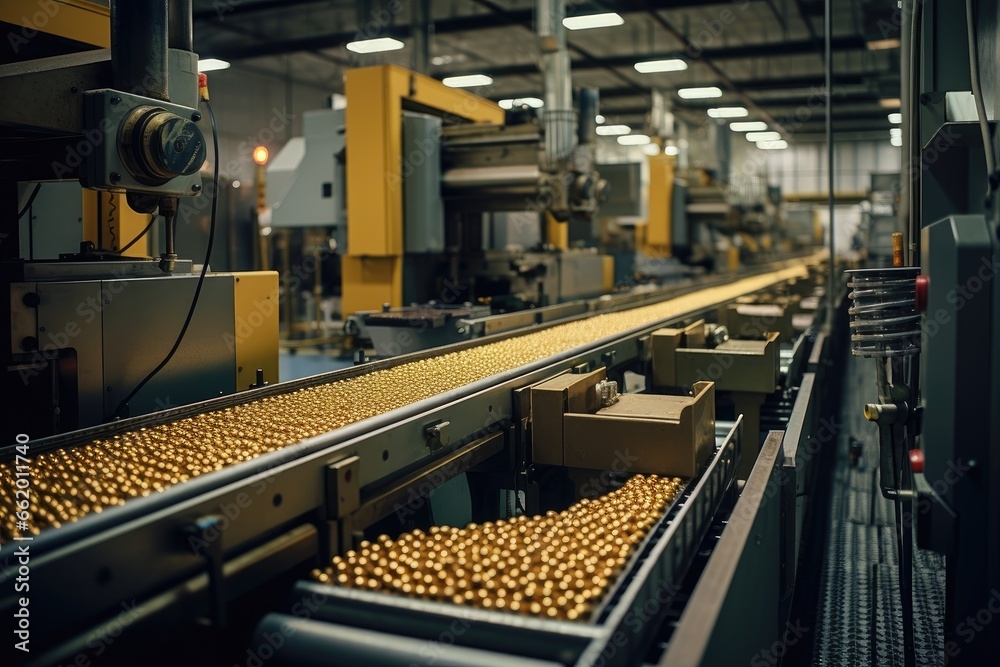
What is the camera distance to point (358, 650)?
3.43 ft

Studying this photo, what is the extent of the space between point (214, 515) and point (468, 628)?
374 mm

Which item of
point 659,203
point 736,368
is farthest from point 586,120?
point 659,203

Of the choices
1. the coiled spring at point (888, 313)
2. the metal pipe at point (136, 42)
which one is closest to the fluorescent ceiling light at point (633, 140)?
the coiled spring at point (888, 313)

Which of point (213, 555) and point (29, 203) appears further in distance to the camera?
point (29, 203)

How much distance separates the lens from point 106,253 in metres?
2.12

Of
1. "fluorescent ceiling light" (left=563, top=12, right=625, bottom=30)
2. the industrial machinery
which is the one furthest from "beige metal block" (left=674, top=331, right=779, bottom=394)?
"fluorescent ceiling light" (left=563, top=12, right=625, bottom=30)

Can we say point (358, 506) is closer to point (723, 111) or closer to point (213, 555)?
point (213, 555)

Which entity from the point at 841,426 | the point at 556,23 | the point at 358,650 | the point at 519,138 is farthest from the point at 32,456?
the point at 841,426

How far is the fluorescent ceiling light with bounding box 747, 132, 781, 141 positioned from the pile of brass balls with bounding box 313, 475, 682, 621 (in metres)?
16.8

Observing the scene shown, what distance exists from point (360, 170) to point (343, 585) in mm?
3584

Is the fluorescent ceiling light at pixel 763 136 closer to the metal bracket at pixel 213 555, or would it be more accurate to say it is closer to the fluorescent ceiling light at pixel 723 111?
the fluorescent ceiling light at pixel 723 111

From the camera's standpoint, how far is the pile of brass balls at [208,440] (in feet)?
3.83

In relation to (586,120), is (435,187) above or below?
below

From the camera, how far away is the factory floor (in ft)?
7.32
